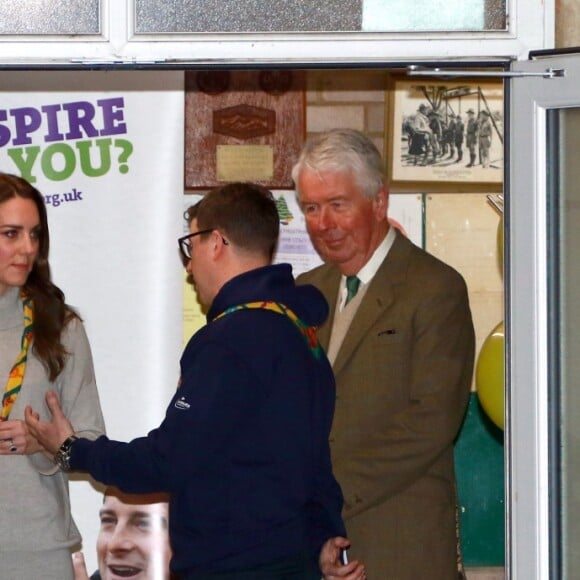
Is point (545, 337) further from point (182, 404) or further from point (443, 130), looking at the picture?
point (443, 130)

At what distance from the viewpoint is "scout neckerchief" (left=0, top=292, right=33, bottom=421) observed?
323cm

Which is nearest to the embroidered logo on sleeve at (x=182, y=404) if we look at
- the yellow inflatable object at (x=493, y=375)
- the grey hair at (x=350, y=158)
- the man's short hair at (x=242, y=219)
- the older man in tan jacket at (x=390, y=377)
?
the man's short hair at (x=242, y=219)

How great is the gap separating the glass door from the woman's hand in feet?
4.30

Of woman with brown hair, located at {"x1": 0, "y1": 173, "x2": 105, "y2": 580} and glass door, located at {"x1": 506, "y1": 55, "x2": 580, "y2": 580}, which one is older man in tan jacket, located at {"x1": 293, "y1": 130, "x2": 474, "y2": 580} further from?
glass door, located at {"x1": 506, "y1": 55, "x2": 580, "y2": 580}

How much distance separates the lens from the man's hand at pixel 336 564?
2.91 meters

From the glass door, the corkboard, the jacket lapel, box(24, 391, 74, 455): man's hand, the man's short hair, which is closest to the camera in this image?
the glass door

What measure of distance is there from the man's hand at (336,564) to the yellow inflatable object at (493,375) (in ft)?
2.72

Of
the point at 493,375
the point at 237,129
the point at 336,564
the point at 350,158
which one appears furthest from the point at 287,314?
the point at 237,129

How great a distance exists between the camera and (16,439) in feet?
10.4

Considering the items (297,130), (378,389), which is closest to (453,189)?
(297,130)

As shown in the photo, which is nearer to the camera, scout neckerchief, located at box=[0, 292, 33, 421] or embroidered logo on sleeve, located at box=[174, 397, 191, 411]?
embroidered logo on sleeve, located at box=[174, 397, 191, 411]

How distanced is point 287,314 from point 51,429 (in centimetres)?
71

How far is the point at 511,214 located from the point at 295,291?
0.55 metres

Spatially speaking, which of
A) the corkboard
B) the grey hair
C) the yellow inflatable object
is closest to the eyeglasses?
the grey hair
